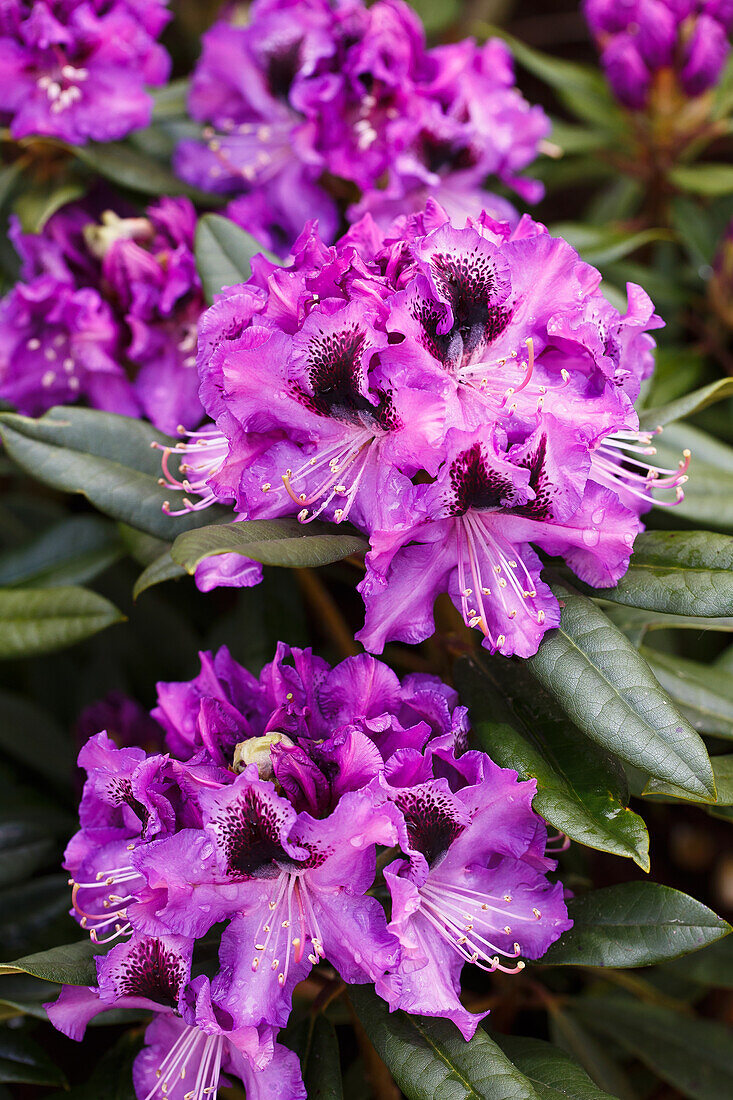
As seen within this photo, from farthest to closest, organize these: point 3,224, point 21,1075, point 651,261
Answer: point 651,261
point 3,224
point 21,1075

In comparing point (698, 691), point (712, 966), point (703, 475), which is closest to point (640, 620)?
point (698, 691)

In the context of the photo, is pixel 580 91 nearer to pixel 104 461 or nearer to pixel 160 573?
pixel 104 461

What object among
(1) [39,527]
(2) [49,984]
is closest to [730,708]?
(2) [49,984]

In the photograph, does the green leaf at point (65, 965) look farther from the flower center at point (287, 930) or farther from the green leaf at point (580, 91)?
the green leaf at point (580, 91)

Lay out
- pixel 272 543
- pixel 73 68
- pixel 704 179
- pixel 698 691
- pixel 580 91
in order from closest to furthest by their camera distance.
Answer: pixel 272 543, pixel 698 691, pixel 73 68, pixel 704 179, pixel 580 91

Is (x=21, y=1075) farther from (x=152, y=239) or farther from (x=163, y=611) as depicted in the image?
(x=152, y=239)
